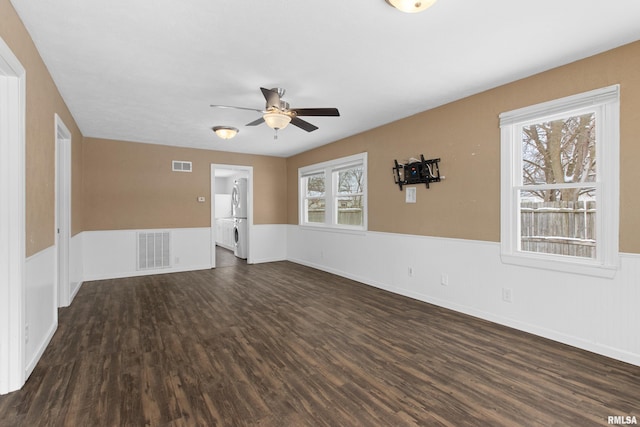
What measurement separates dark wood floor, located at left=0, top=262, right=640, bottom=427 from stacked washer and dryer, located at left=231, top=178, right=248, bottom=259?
3.65m

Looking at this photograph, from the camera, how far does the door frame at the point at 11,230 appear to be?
6.77 feet

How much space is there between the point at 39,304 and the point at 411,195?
13.6ft

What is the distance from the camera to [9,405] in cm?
197

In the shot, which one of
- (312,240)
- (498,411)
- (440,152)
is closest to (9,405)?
(498,411)

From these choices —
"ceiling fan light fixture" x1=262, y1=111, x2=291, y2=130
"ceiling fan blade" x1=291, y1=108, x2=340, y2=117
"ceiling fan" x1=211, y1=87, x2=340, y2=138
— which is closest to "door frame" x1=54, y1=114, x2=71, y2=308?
"ceiling fan" x1=211, y1=87, x2=340, y2=138

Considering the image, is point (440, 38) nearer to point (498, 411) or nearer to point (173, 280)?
point (498, 411)

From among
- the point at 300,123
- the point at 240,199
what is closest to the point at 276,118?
the point at 300,123

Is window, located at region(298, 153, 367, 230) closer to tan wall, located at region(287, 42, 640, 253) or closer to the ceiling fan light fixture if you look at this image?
tan wall, located at region(287, 42, 640, 253)

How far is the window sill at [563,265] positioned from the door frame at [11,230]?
4.15 metres

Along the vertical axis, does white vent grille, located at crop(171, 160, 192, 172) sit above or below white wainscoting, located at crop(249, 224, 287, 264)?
above

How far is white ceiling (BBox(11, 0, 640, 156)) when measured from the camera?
207 cm

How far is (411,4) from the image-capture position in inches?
73.5

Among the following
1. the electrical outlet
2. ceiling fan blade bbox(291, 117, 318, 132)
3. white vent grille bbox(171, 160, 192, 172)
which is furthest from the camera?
white vent grille bbox(171, 160, 192, 172)

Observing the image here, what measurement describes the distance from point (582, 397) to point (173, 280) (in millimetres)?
5465
